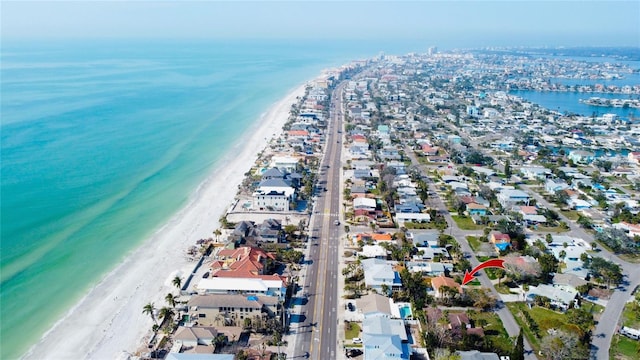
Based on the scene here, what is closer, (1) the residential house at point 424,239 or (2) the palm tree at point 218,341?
(2) the palm tree at point 218,341

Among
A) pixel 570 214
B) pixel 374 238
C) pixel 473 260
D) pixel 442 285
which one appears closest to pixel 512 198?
pixel 570 214

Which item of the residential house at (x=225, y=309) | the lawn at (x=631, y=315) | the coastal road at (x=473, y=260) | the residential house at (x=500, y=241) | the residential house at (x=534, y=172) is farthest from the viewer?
the residential house at (x=534, y=172)

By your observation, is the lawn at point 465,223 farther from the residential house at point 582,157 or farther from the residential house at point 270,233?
the residential house at point 582,157

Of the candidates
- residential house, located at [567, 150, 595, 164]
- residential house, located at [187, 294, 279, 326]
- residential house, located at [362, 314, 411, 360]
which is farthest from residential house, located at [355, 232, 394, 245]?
residential house, located at [567, 150, 595, 164]

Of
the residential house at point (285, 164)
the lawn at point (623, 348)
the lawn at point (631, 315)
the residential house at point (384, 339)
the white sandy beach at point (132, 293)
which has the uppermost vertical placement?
the residential house at point (285, 164)

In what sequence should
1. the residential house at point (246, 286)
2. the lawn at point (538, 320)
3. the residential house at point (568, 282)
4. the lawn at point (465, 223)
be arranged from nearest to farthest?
the lawn at point (538, 320) → the residential house at point (246, 286) → the residential house at point (568, 282) → the lawn at point (465, 223)

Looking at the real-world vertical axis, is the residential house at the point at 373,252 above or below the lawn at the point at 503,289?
above

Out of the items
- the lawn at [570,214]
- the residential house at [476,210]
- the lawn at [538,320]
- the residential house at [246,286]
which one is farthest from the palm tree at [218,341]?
the lawn at [570,214]
